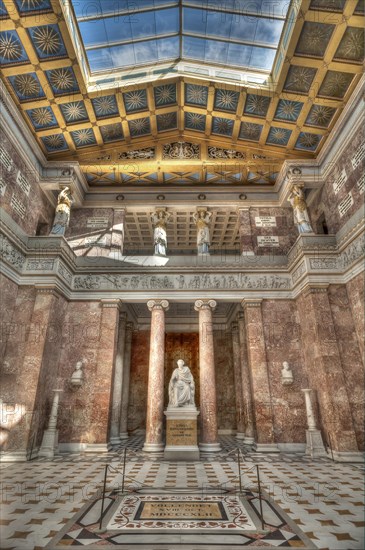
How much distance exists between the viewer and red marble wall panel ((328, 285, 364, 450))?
9.73 metres

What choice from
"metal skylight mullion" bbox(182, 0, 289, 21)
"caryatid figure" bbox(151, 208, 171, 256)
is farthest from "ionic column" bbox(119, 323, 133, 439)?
"metal skylight mullion" bbox(182, 0, 289, 21)

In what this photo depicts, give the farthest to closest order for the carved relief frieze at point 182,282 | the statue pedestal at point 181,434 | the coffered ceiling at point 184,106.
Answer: the carved relief frieze at point 182,282 < the statue pedestal at point 181,434 < the coffered ceiling at point 184,106

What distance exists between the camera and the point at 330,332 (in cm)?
1059

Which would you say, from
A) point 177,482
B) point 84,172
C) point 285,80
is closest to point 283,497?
point 177,482

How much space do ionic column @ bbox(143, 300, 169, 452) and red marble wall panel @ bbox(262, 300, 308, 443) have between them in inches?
160

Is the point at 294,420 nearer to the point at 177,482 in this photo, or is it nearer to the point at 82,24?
the point at 177,482

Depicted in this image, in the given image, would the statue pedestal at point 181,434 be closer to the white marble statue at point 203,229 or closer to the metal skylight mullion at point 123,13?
the white marble statue at point 203,229

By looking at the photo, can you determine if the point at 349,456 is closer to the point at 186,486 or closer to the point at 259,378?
the point at 259,378

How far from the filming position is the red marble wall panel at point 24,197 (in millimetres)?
10617

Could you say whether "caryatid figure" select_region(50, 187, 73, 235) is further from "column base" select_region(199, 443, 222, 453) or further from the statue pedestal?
"column base" select_region(199, 443, 222, 453)

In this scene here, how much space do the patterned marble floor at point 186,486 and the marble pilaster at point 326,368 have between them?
0.99 metres

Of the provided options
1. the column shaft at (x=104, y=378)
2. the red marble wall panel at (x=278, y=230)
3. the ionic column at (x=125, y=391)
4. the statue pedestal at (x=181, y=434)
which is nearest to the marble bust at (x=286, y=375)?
the statue pedestal at (x=181, y=434)

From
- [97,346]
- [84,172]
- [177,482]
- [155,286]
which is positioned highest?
[84,172]

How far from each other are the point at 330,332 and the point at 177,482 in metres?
6.72
